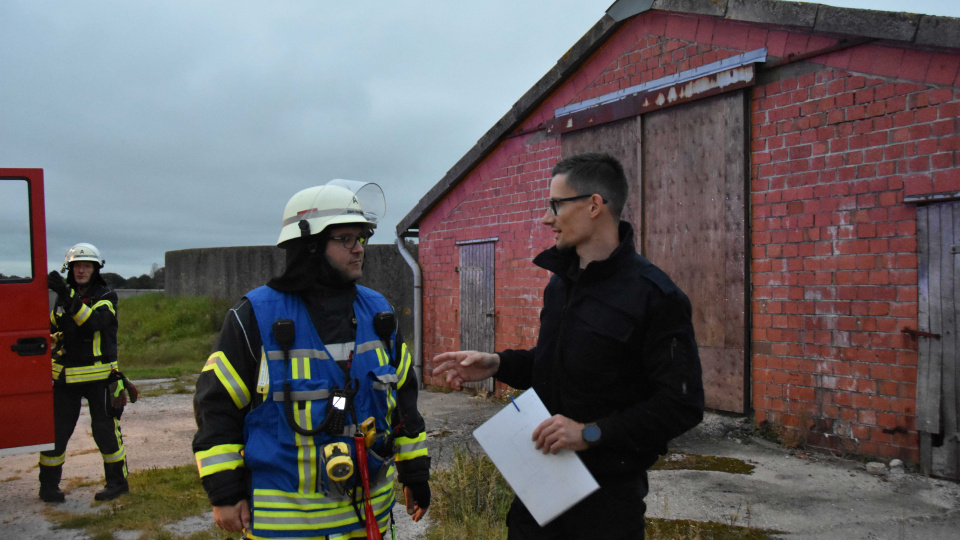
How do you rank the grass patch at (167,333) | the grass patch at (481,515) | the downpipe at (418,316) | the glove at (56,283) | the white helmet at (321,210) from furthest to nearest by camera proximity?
the grass patch at (167,333) < the downpipe at (418,316) < the glove at (56,283) < the grass patch at (481,515) < the white helmet at (321,210)

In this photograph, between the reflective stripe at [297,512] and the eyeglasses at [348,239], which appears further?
the eyeglasses at [348,239]

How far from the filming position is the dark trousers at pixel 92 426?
546 centimetres

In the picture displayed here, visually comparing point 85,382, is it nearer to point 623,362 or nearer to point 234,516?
point 234,516

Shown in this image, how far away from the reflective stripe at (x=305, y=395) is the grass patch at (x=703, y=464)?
410 cm

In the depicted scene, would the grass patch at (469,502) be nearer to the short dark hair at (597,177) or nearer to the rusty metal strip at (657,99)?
the short dark hair at (597,177)

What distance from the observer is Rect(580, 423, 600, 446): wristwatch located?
2.07 metres

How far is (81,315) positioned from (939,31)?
23.2ft

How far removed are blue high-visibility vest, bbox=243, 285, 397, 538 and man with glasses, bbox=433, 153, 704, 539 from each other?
0.43 meters

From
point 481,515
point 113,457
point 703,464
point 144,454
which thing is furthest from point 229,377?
point 144,454

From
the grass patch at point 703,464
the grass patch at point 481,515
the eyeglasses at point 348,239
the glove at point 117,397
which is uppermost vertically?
the eyeglasses at point 348,239

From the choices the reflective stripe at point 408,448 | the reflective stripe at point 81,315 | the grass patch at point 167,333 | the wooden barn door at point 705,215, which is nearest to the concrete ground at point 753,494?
the wooden barn door at point 705,215

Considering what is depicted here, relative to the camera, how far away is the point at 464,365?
2514 mm

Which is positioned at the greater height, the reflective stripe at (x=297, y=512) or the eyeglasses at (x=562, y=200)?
the eyeglasses at (x=562, y=200)

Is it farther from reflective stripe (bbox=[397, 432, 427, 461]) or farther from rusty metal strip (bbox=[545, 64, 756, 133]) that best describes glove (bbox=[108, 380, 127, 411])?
rusty metal strip (bbox=[545, 64, 756, 133])
